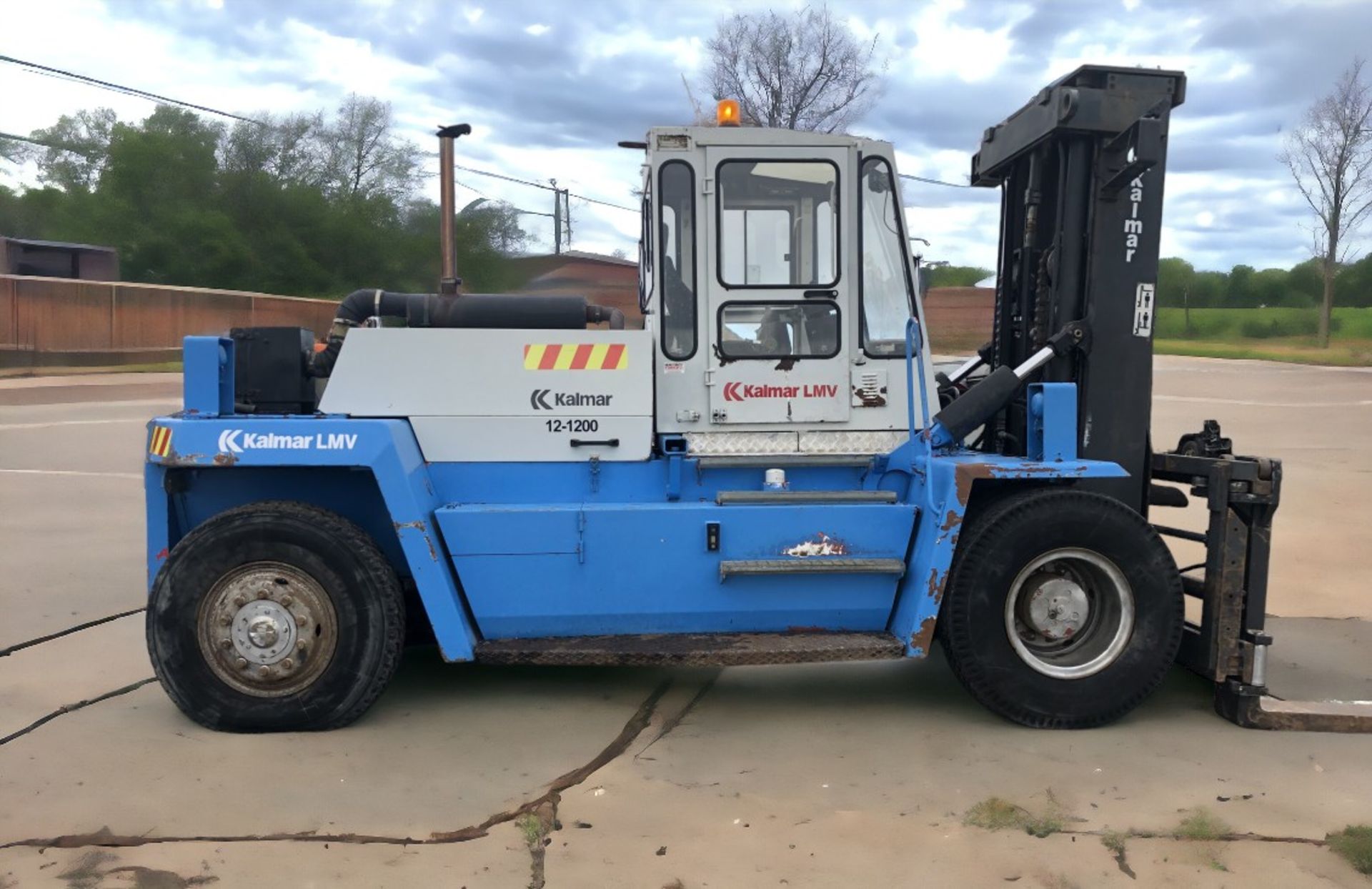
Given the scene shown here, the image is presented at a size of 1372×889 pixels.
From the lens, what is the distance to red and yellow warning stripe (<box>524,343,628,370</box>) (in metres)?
5.12

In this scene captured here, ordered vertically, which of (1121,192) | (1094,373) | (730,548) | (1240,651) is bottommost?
(1240,651)

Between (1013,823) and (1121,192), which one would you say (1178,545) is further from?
(1013,823)

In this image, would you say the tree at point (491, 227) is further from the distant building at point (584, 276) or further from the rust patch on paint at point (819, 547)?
the rust patch on paint at point (819, 547)

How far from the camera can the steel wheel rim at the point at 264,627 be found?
16.0ft

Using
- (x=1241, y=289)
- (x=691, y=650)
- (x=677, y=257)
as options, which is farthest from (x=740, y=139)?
(x=1241, y=289)

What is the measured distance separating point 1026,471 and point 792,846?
2028 millimetres

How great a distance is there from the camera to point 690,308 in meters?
5.17

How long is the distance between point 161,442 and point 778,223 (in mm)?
2943

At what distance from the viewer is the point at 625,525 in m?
4.97

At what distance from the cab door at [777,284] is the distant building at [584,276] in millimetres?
4029

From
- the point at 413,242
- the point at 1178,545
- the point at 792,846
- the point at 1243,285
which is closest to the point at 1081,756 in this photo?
the point at 792,846

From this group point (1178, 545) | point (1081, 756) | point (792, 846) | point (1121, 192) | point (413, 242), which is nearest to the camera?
point (792, 846)

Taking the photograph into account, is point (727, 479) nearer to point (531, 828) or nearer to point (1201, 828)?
point (531, 828)

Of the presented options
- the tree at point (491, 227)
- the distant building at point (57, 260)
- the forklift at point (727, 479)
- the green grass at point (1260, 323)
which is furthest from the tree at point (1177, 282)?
the forklift at point (727, 479)
